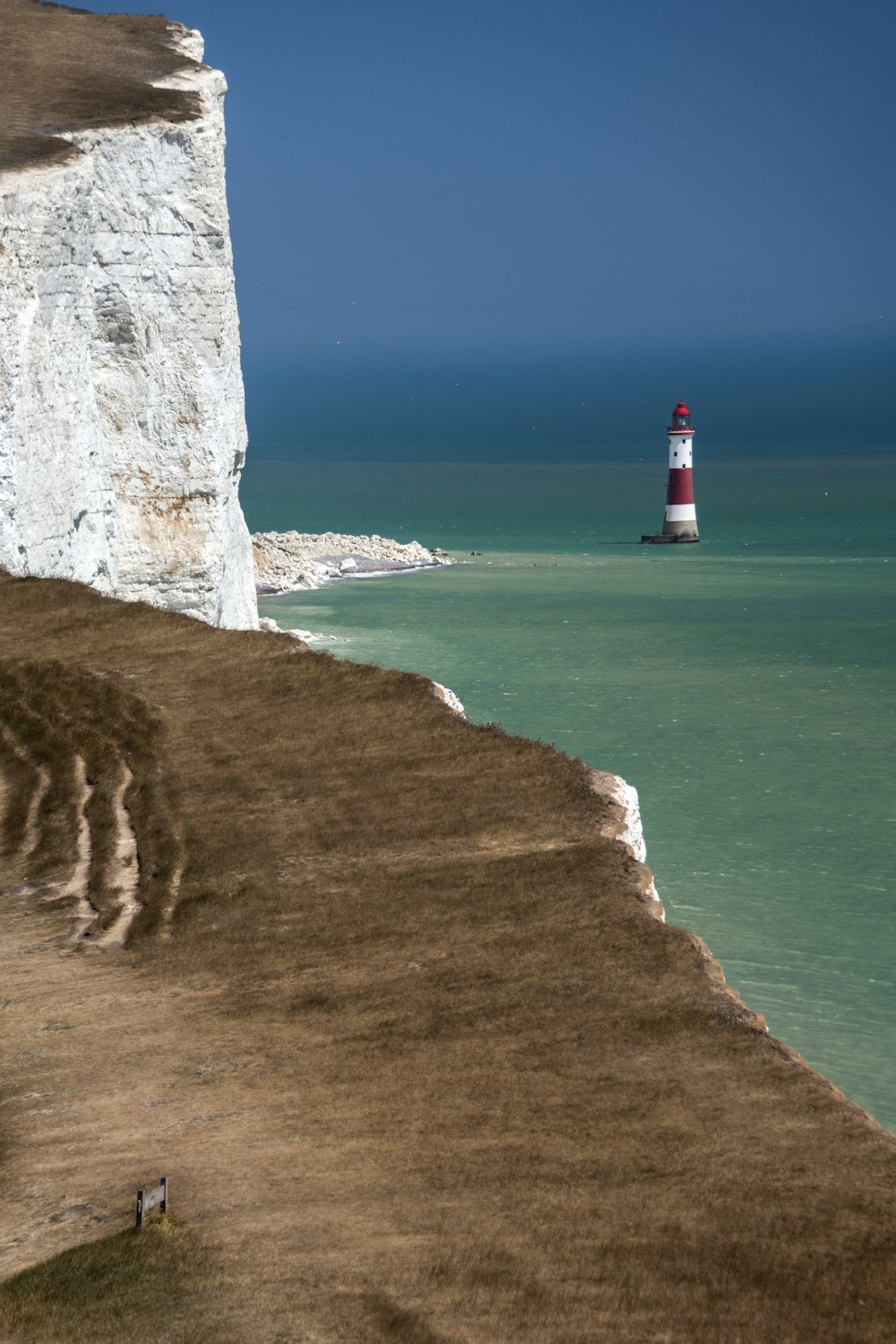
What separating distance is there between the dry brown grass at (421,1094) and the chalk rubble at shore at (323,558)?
121 feet

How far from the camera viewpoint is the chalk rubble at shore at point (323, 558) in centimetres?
4741

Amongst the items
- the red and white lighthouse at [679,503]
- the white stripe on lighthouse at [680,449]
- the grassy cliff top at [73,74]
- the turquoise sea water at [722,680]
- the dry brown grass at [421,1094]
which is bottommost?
the turquoise sea water at [722,680]

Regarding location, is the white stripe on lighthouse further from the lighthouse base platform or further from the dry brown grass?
the dry brown grass

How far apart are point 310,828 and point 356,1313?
459cm

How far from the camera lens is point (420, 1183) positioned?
593 centimetres

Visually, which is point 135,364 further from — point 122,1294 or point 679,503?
point 679,503

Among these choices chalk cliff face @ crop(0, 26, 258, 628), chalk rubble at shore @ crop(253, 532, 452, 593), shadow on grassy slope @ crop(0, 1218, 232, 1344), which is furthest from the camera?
chalk rubble at shore @ crop(253, 532, 452, 593)

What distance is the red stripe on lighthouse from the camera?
206 ft

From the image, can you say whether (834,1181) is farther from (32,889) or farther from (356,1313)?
(32,889)

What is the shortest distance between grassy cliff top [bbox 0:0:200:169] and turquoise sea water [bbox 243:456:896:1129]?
11.4 metres

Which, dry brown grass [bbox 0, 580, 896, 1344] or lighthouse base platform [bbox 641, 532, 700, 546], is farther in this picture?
lighthouse base platform [bbox 641, 532, 700, 546]

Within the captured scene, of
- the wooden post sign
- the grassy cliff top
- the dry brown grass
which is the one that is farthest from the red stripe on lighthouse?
the wooden post sign

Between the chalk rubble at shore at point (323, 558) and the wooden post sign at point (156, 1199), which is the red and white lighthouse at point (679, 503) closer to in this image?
the chalk rubble at shore at point (323, 558)

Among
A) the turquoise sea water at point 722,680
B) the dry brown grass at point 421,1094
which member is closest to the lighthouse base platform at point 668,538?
the turquoise sea water at point 722,680
